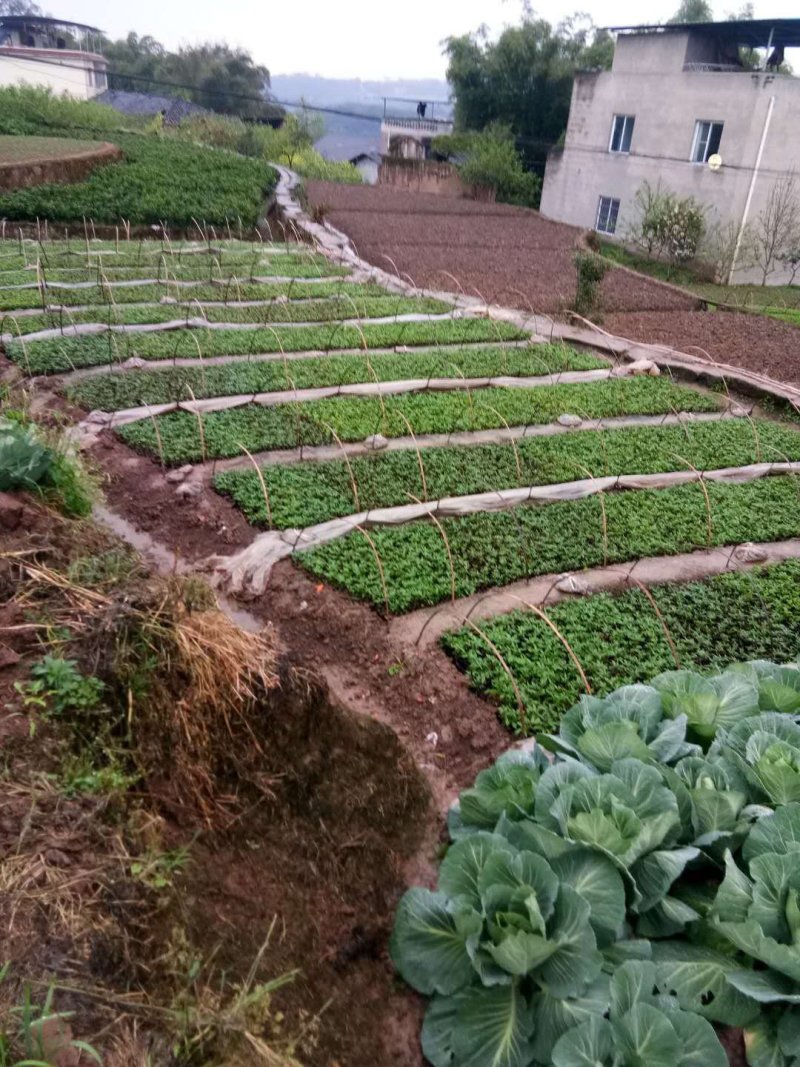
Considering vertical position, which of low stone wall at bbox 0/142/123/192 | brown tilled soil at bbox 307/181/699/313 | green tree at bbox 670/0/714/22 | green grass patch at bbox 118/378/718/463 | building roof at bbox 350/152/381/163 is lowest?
green grass patch at bbox 118/378/718/463

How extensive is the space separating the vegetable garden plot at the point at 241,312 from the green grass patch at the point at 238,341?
502mm

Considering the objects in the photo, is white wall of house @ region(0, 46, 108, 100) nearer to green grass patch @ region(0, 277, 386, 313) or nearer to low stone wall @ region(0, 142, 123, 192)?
low stone wall @ region(0, 142, 123, 192)

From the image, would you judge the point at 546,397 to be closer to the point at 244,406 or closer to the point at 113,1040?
the point at 244,406

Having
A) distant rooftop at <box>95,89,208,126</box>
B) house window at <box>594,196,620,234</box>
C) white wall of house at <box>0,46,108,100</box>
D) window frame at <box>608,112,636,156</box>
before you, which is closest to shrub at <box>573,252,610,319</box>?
house window at <box>594,196,620,234</box>

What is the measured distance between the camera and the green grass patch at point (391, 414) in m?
7.33

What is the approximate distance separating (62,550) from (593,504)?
4274mm

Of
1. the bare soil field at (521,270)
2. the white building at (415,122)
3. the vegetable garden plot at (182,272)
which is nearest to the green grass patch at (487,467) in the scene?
the bare soil field at (521,270)

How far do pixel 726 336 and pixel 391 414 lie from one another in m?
7.21

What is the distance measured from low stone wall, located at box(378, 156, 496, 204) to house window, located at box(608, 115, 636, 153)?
4.93 metres

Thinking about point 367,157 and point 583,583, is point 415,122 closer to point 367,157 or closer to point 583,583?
point 367,157

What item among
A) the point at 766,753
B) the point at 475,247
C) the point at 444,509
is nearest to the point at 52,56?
the point at 475,247

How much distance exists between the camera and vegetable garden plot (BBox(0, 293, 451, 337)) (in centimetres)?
989

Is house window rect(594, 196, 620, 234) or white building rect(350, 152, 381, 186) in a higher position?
white building rect(350, 152, 381, 186)

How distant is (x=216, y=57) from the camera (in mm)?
45812
